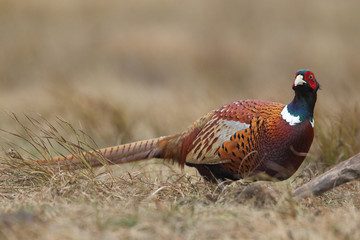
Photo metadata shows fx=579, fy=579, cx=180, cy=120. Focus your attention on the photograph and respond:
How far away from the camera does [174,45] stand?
38.4ft

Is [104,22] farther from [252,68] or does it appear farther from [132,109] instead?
[132,109]

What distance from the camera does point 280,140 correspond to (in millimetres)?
3865

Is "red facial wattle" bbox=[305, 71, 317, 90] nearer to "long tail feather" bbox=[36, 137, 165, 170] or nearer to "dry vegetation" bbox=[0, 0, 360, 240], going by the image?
"dry vegetation" bbox=[0, 0, 360, 240]

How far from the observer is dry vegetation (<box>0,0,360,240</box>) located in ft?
9.82

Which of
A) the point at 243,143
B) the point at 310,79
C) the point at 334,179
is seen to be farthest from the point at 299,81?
the point at 334,179

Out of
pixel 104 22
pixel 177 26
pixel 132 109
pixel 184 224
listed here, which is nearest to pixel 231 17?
pixel 177 26

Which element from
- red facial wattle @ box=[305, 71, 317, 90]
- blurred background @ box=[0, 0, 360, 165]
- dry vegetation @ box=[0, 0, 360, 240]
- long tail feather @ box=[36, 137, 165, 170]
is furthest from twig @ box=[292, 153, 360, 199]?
blurred background @ box=[0, 0, 360, 165]

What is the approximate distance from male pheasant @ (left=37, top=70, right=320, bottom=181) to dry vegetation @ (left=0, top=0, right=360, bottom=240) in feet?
0.40

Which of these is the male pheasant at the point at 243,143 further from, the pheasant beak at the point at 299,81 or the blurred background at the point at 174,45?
the blurred background at the point at 174,45

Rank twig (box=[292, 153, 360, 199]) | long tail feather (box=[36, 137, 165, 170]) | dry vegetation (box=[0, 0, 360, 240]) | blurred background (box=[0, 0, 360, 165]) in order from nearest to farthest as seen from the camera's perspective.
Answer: dry vegetation (box=[0, 0, 360, 240]), twig (box=[292, 153, 360, 199]), long tail feather (box=[36, 137, 165, 170]), blurred background (box=[0, 0, 360, 165])

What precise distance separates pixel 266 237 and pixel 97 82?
6.93 m

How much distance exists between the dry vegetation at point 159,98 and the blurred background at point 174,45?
3 cm

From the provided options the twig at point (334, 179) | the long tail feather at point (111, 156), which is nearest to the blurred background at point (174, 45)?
the long tail feather at point (111, 156)

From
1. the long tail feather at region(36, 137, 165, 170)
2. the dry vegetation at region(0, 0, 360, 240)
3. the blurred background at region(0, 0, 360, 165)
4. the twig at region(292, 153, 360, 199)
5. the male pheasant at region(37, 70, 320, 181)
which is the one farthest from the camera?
the blurred background at region(0, 0, 360, 165)
